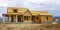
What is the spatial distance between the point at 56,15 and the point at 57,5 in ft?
0.98

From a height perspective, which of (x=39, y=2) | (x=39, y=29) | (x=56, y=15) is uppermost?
(x=39, y=2)

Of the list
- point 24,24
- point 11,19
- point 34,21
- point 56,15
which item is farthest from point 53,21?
point 11,19

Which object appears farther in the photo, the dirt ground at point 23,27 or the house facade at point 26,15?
the house facade at point 26,15

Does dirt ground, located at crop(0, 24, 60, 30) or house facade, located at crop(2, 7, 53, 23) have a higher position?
house facade, located at crop(2, 7, 53, 23)

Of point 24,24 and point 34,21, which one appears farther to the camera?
point 34,21

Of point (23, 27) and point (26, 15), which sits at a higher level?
point (26, 15)

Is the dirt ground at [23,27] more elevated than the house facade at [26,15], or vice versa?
the house facade at [26,15]

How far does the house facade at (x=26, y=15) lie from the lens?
4.79m

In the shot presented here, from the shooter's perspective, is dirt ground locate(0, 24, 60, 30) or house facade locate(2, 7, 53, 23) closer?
dirt ground locate(0, 24, 60, 30)

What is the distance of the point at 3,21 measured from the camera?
15.4 feet

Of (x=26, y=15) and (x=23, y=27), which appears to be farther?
(x=26, y=15)

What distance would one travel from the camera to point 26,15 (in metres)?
4.88

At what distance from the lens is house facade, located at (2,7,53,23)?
479 cm

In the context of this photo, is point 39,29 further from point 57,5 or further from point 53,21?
point 57,5
